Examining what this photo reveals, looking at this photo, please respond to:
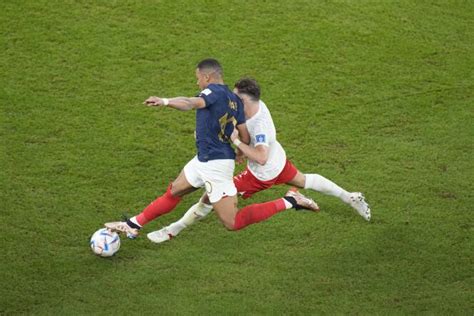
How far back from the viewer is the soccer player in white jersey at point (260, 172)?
9.70 meters

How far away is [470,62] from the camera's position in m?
13.6

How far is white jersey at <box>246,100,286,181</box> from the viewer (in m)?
9.70

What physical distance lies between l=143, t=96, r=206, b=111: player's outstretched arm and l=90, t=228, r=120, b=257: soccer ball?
1963 millimetres

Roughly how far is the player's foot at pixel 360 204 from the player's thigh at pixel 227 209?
1.61m

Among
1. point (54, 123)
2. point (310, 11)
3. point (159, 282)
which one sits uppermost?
point (310, 11)

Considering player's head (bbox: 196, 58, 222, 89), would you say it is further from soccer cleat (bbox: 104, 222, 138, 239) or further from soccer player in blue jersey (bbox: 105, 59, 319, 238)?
soccer cleat (bbox: 104, 222, 138, 239)

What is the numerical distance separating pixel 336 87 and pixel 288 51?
3.57 feet

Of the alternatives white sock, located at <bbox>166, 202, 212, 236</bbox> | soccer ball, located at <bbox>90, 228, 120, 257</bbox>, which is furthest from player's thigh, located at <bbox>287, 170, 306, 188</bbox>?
soccer ball, located at <bbox>90, 228, 120, 257</bbox>

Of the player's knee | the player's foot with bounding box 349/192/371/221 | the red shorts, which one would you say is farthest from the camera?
the player's foot with bounding box 349/192/371/221

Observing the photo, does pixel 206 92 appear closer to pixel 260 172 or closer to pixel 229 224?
pixel 260 172

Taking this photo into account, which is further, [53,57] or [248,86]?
[53,57]

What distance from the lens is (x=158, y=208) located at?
10.0 metres

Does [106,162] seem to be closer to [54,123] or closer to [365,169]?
[54,123]

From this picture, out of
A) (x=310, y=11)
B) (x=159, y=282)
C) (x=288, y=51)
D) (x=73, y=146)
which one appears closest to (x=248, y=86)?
(x=159, y=282)
